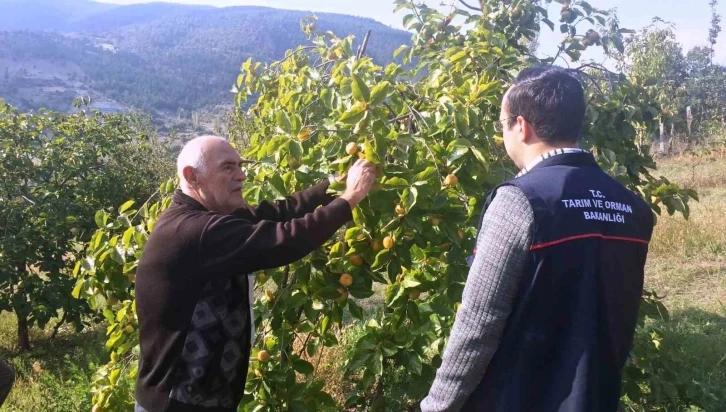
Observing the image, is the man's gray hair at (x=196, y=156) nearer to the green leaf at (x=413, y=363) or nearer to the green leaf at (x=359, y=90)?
the green leaf at (x=359, y=90)

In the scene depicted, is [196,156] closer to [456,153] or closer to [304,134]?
[304,134]

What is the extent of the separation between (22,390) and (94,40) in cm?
12076

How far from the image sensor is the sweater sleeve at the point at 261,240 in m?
1.67

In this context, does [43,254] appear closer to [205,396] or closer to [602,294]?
[205,396]

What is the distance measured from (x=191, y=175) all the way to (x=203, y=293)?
377 mm

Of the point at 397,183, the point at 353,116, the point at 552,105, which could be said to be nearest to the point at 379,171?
the point at 397,183

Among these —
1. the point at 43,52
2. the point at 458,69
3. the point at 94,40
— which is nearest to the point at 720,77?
the point at 458,69

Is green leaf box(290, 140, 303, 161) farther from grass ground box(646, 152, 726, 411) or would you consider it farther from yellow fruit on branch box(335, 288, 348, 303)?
grass ground box(646, 152, 726, 411)

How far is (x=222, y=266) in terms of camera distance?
1.72m

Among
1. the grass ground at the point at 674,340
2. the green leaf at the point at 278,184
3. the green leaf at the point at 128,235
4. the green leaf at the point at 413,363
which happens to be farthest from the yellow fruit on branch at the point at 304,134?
the grass ground at the point at 674,340

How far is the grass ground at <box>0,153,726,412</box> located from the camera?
11.3ft

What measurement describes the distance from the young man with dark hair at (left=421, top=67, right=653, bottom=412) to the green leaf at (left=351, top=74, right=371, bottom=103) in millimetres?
503

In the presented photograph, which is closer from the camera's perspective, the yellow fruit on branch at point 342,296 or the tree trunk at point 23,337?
the yellow fruit on branch at point 342,296

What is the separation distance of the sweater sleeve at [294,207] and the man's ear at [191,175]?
0.63ft
